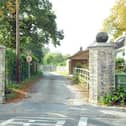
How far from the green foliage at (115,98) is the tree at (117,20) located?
43228 mm

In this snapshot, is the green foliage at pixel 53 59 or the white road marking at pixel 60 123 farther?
the green foliage at pixel 53 59

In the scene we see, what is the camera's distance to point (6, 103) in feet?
58.4

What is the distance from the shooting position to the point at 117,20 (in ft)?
208

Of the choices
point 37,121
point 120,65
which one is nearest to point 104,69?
point 37,121

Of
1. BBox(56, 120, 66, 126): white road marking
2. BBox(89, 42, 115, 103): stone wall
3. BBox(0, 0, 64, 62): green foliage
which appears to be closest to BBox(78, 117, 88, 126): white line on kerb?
BBox(56, 120, 66, 126): white road marking

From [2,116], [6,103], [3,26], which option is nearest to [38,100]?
[6,103]

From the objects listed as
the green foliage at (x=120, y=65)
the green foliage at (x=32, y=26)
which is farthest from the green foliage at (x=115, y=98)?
the green foliage at (x=32, y=26)

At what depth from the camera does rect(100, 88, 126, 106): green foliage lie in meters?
16.8

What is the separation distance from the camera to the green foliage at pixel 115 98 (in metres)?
16.8

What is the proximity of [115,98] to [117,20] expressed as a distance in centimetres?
4769

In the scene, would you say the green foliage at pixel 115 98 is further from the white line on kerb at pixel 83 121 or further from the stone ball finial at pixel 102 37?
the white line on kerb at pixel 83 121

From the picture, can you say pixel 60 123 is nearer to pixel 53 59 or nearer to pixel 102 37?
pixel 102 37

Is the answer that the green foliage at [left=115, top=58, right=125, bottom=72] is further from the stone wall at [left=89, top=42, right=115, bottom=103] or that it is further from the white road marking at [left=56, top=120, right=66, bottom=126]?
the white road marking at [left=56, top=120, right=66, bottom=126]

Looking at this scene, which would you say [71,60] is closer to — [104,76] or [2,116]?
[104,76]
